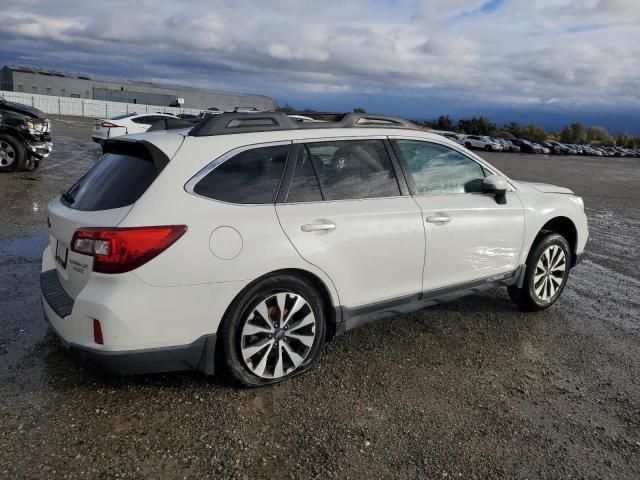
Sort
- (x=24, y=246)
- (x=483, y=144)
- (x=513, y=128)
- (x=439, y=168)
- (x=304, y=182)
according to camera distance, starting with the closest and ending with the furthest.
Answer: (x=304, y=182) < (x=439, y=168) < (x=24, y=246) < (x=483, y=144) < (x=513, y=128)

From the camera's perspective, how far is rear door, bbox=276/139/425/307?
11.6 ft

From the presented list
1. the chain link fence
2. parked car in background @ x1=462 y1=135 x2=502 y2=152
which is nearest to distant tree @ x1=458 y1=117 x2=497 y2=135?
parked car in background @ x1=462 y1=135 x2=502 y2=152

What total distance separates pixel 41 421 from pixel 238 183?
1.75 m

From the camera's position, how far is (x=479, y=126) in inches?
2872

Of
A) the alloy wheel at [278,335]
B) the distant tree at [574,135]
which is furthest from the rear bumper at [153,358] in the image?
the distant tree at [574,135]

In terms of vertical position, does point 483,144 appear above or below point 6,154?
above

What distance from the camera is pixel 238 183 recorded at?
3406 mm

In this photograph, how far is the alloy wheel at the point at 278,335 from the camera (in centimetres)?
341

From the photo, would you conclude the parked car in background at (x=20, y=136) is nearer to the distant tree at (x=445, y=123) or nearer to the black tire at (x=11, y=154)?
the black tire at (x=11, y=154)

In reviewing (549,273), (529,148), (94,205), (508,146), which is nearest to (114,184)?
(94,205)

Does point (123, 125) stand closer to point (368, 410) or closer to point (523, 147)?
point (368, 410)

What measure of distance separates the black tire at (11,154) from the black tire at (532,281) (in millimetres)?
11193

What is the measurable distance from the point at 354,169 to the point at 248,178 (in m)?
0.85

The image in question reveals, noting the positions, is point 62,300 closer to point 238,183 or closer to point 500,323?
point 238,183
